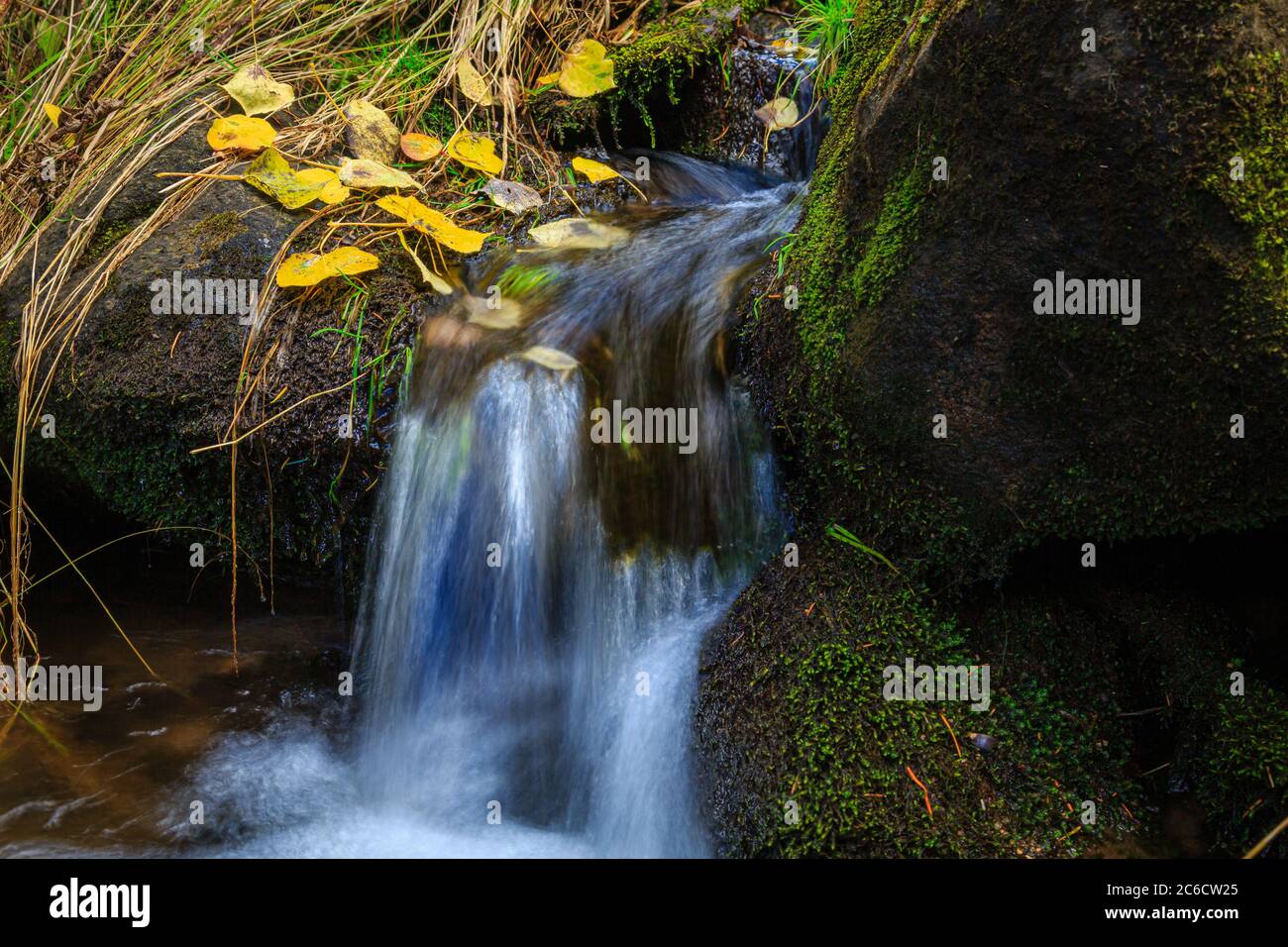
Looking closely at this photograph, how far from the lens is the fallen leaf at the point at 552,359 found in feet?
9.33

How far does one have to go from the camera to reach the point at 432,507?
2.83 meters

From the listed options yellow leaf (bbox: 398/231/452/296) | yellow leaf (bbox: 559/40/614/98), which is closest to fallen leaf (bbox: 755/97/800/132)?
yellow leaf (bbox: 559/40/614/98)

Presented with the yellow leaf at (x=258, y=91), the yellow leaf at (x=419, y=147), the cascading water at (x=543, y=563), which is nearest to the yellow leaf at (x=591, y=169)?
the yellow leaf at (x=419, y=147)

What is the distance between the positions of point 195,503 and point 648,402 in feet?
5.19

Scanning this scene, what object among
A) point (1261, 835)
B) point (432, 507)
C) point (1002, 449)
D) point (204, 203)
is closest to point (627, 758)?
point (432, 507)

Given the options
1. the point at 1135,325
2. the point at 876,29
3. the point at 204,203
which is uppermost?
the point at 876,29

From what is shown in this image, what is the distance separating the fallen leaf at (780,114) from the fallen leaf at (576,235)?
1.10 m

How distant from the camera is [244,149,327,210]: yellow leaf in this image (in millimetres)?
3346

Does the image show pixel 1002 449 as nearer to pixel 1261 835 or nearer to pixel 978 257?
pixel 978 257

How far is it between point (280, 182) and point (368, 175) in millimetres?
309

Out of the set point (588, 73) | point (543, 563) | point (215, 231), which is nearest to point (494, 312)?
point (543, 563)

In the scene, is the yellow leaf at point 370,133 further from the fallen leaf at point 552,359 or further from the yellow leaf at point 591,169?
the fallen leaf at point 552,359

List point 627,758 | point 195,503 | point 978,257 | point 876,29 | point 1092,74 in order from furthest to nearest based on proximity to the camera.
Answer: point 195,503, point 876,29, point 627,758, point 978,257, point 1092,74

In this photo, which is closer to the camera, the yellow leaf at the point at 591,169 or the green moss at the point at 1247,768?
the green moss at the point at 1247,768
